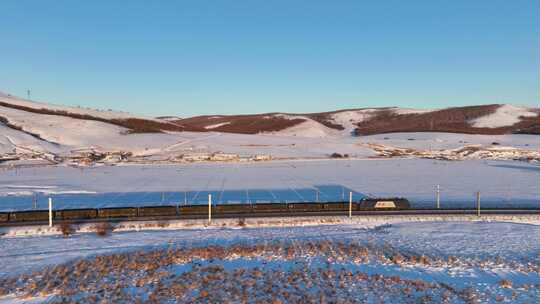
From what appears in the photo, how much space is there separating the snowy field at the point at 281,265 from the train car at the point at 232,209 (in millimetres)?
3729

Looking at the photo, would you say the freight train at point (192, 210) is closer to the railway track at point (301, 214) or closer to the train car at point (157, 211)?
the train car at point (157, 211)

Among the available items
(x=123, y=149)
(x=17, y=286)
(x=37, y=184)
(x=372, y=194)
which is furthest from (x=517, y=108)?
(x=17, y=286)

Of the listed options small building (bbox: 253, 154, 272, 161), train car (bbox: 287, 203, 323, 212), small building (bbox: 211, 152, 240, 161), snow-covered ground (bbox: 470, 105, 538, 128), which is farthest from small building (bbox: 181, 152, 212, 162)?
snow-covered ground (bbox: 470, 105, 538, 128)

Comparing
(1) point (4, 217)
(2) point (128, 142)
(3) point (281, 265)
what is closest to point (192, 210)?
(1) point (4, 217)

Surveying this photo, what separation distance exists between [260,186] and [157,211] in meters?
15.2

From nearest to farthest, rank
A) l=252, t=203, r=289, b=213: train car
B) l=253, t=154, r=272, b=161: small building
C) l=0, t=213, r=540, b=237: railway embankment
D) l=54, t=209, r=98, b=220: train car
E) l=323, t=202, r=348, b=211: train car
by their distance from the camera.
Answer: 1. l=0, t=213, r=540, b=237: railway embankment
2. l=54, t=209, r=98, b=220: train car
3. l=252, t=203, r=289, b=213: train car
4. l=323, t=202, r=348, b=211: train car
5. l=253, t=154, r=272, b=161: small building

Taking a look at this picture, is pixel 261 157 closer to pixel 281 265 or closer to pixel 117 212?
pixel 117 212

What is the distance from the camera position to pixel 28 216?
22266 millimetres

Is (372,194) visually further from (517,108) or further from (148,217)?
(517,108)

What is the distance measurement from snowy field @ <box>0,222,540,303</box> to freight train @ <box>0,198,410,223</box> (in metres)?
3.35

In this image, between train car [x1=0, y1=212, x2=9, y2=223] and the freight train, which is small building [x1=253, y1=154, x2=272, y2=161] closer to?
the freight train

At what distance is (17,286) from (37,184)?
29735 mm

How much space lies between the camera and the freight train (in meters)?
22.4

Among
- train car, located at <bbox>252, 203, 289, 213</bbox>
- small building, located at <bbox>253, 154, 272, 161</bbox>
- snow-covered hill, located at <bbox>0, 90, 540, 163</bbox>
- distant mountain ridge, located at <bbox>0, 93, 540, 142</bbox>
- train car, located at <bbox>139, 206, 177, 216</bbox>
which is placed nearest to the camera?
train car, located at <bbox>139, 206, 177, 216</bbox>
